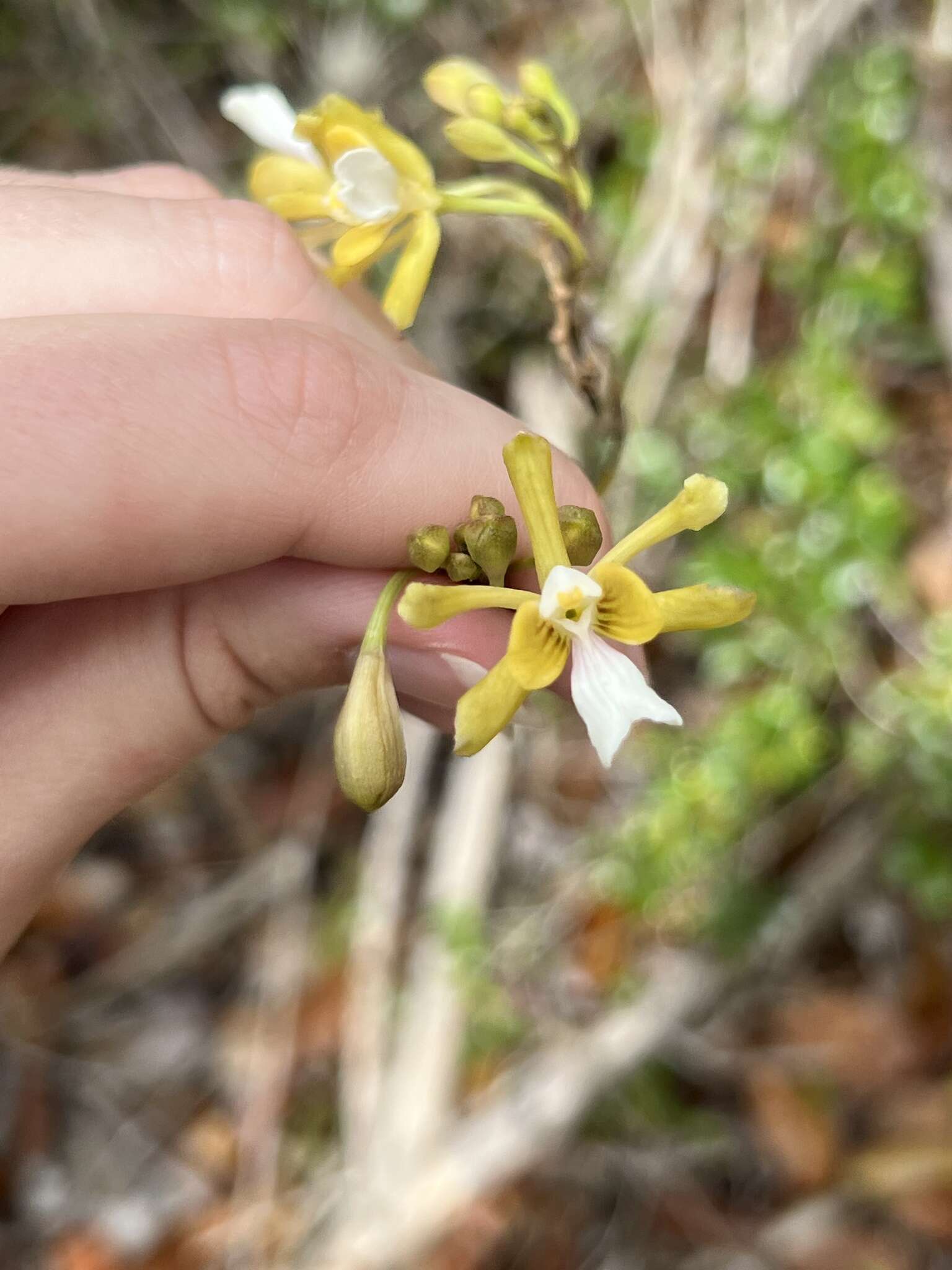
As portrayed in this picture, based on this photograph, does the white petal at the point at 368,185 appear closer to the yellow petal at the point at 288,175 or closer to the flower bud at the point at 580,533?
the yellow petal at the point at 288,175

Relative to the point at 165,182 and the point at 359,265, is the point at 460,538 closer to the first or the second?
the point at 359,265

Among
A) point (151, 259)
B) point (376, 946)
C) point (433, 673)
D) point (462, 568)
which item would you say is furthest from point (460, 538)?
point (376, 946)

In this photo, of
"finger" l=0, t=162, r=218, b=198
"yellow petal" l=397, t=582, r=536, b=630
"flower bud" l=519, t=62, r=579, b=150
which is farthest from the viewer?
"finger" l=0, t=162, r=218, b=198

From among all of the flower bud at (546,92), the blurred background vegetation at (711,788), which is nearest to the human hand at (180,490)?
the flower bud at (546,92)

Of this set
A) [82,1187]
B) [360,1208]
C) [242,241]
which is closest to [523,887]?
[360,1208]

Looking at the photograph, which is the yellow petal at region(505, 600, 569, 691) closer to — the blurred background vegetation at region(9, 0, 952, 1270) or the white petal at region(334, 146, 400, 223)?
the white petal at region(334, 146, 400, 223)

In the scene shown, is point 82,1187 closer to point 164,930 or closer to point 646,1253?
point 164,930

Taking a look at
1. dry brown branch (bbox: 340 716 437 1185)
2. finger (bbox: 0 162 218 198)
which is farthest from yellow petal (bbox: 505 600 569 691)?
dry brown branch (bbox: 340 716 437 1185)
